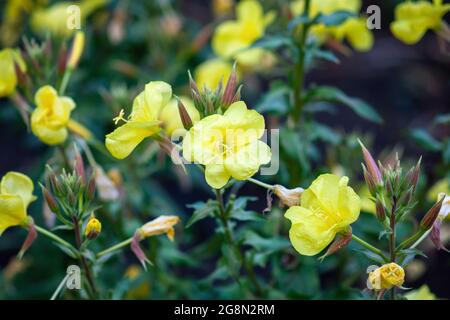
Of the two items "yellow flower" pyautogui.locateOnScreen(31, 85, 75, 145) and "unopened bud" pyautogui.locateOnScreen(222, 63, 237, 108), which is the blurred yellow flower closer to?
"unopened bud" pyautogui.locateOnScreen(222, 63, 237, 108)

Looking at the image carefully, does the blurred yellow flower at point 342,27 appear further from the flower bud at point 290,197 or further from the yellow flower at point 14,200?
the yellow flower at point 14,200

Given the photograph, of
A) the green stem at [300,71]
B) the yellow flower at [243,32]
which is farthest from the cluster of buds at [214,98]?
the yellow flower at [243,32]

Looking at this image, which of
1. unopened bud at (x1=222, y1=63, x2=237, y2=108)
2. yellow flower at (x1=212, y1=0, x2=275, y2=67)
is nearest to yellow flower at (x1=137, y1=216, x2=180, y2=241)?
unopened bud at (x1=222, y1=63, x2=237, y2=108)

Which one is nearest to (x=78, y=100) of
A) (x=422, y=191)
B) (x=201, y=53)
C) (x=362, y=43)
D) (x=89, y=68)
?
(x=89, y=68)

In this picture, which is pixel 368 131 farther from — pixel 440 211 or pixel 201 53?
pixel 440 211

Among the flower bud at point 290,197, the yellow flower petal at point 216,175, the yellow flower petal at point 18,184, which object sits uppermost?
the yellow flower petal at point 216,175
